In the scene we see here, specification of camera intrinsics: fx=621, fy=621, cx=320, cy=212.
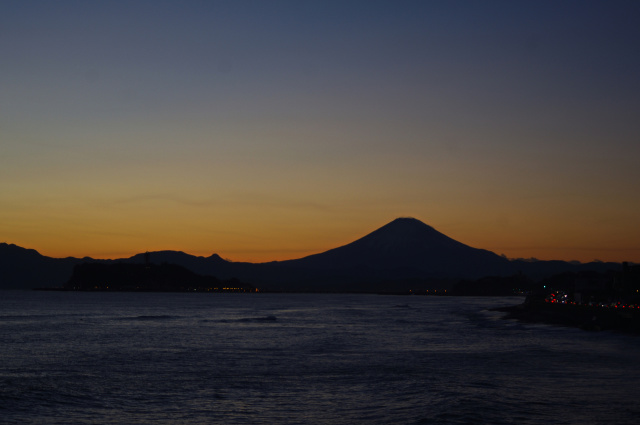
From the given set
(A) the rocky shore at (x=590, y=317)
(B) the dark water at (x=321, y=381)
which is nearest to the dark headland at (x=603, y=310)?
(A) the rocky shore at (x=590, y=317)

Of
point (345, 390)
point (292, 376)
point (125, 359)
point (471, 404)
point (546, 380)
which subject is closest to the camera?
point (471, 404)

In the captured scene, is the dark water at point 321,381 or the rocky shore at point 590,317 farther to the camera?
the rocky shore at point 590,317

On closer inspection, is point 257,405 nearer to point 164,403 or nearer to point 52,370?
point 164,403

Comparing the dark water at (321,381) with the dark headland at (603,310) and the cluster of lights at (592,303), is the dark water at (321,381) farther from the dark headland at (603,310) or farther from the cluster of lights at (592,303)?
the cluster of lights at (592,303)

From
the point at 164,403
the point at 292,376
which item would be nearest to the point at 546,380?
the point at 292,376

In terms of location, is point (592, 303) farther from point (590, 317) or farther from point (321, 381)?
point (321, 381)

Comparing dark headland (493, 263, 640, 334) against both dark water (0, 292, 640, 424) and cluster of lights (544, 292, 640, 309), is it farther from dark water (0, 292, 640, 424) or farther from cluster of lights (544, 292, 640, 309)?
dark water (0, 292, 640, 424)

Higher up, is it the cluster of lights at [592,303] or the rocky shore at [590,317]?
the cluster of lights at [592,303]

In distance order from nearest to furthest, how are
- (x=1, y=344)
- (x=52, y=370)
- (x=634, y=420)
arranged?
(x=634, y=420)
(x=52, y=370)
(x=1, y=344)

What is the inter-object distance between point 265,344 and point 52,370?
22.6 m

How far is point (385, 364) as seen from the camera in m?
41.5

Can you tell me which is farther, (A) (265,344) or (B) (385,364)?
(A) (265,344)

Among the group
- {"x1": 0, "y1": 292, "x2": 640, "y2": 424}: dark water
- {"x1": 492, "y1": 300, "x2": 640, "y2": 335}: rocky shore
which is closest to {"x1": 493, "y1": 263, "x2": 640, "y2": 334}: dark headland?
{"x1": 492, "y1": 300, "x2": 640, "y2": 335}: rocky shore

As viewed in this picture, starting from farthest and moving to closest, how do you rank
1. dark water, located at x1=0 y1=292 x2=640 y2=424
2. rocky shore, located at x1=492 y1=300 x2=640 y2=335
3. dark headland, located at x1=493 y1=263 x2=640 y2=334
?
dark headland, located at x1=493 y1=263 x2=640 y2=334
rocky shore, located at x1=492 y1=300 x2=640 y2=335
dark water, located at x1=0 y1=292 x2=640 y2=424
